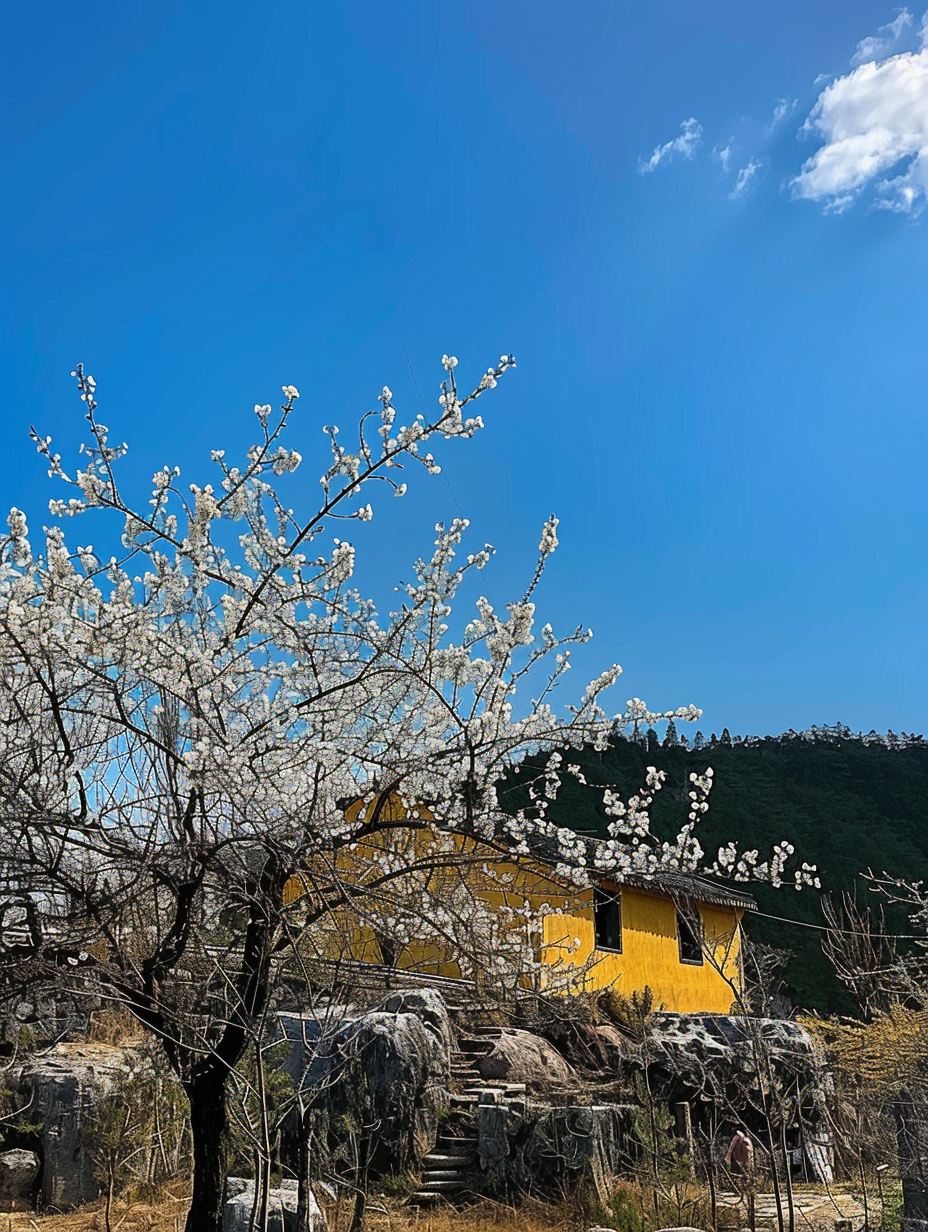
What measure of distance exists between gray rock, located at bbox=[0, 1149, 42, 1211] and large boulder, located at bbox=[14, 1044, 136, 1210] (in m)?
0.11

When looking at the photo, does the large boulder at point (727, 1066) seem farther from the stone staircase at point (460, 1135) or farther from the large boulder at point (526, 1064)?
the stone staircase at point (460, 1135)

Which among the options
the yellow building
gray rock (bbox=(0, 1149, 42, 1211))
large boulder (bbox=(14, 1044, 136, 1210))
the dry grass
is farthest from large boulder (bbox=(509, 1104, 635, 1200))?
gray rock (bbox=(0, 1149, 42, 1211))

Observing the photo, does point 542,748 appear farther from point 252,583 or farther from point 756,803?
point 756,803

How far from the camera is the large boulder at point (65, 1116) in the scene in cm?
948

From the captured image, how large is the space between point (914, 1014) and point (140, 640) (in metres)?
9.27

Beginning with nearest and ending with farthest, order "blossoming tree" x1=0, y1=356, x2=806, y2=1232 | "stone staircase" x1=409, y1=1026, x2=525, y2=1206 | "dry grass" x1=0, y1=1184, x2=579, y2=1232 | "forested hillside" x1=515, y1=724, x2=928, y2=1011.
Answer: "blossoming tree" x1=0, y1=356, x2=806, y2=1232 → "dry grass" x1=0, y1=1184, x2=579, y2=1232 → "stone staircase" x1=409, y1=1026, x2=525, y2=1206 → "forested hillside" x1=515, y1=724, x2=928, y2=1011

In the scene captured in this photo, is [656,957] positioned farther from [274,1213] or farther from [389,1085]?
[274,1213]

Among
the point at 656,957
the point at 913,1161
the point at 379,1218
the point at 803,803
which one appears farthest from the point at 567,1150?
the point at 803,803

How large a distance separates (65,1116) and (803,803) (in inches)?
978

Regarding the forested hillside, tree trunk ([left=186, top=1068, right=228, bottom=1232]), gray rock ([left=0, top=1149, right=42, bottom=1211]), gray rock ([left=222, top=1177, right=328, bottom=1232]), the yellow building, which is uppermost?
the forested hillside

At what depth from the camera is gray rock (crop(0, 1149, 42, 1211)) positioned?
9.31 m

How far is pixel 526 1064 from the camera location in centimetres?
1224

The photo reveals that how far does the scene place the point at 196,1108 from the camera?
5254 millimetres

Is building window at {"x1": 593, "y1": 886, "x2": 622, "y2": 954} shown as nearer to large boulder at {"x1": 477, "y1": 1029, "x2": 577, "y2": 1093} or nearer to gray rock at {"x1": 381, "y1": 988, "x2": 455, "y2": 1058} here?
large boulder at {"x1": 477, "y1": 1029, "x2": 577, "y2": 1093}
